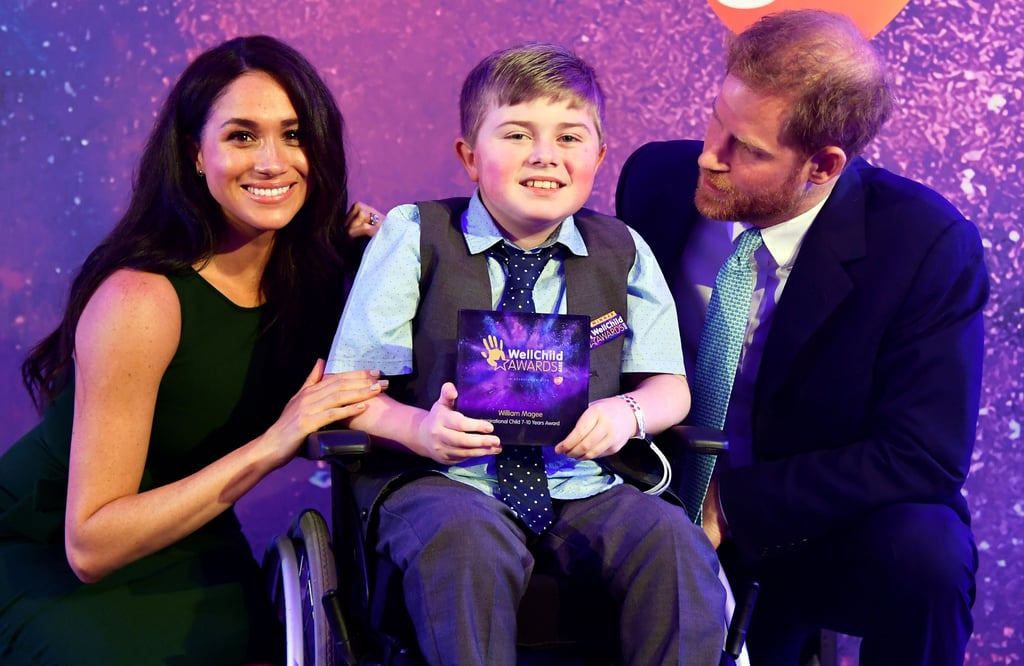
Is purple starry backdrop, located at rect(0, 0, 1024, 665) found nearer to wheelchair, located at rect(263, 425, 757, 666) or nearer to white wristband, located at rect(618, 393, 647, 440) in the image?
wheelchair, located at rect(263, 425, 757, 666)

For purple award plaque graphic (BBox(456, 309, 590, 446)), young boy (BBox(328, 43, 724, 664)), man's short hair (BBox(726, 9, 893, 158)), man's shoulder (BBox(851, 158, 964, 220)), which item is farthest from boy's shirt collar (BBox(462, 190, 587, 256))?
man's shoulder (BBox(851, 158, 964, 220))

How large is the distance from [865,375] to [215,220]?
61.4 inches

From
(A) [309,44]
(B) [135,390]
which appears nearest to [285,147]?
(B) [135,390]

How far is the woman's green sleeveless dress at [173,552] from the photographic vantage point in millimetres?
2262

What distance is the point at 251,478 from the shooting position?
7.56 feet

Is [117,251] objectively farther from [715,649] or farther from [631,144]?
[631,144]

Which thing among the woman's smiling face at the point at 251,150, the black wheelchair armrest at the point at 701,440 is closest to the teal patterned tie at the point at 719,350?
the black wheelchair armrest at the point at 701,440

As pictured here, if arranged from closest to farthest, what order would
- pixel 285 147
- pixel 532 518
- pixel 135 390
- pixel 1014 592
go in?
A: pixel 532 518 < pixel 135 390 < pixel 285 147 < pixel 1014 592

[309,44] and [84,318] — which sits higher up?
[309,44]

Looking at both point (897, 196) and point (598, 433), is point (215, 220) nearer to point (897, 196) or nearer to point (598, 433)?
point (598, 433)

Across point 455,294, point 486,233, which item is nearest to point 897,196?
point 486,233

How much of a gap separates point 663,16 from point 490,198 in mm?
1461

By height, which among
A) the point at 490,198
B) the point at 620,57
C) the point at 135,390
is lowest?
the point at 135,390

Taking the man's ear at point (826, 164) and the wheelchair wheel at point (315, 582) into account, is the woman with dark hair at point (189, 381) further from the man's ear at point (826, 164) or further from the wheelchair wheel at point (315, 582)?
the man's ear at point (826, 164)
